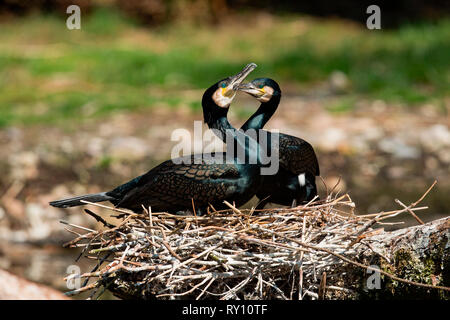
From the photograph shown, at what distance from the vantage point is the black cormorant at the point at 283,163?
4.38m

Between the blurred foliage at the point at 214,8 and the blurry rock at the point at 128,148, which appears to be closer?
the blurry rock at the point at 128,148

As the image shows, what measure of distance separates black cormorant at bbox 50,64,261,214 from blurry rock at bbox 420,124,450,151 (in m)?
5.72

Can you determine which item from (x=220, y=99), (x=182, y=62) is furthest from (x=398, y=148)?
(x=220, y=99)

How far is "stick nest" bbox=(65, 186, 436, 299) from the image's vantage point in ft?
11.9

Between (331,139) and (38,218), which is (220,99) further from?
(331,139)

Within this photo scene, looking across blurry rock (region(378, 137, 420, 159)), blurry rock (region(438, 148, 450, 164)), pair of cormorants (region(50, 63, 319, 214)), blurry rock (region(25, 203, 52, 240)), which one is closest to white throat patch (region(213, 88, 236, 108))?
pair of cormorants (region(50, 63, 319, 214))

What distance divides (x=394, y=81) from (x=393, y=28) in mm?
4525

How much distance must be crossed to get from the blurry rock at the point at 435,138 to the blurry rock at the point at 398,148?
0.21m

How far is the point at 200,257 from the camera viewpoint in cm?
376

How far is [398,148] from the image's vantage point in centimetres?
927

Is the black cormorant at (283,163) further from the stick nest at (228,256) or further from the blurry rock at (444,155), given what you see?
the blurry rock at (444,155)

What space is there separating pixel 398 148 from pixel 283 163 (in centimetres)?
512

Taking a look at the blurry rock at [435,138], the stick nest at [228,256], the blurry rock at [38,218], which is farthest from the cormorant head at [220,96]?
the blurry rock at [435,138]

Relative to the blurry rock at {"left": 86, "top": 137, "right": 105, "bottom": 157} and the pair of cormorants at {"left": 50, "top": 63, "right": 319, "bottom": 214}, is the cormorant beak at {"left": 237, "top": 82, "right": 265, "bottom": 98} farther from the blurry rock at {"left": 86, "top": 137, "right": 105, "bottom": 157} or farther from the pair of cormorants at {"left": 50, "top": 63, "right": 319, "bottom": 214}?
the blurry rock at {"left": 86, "top": 137, "right": 105, "bottom": 157}
